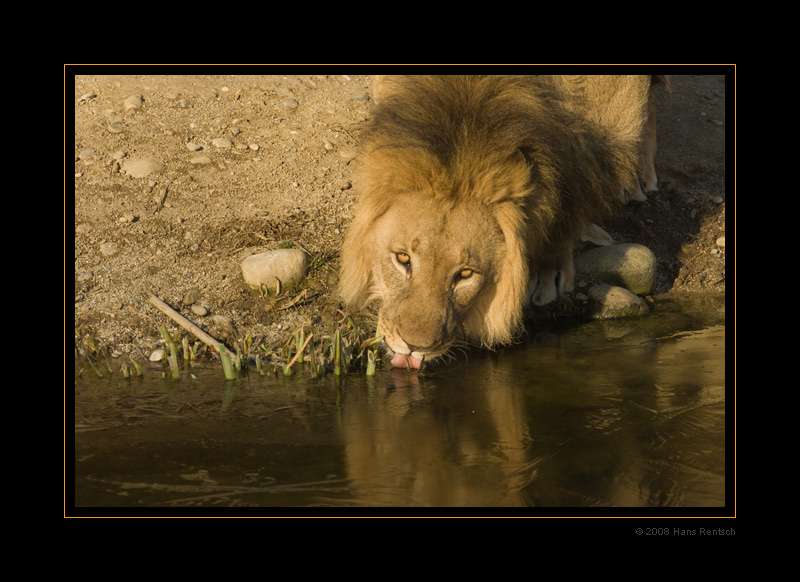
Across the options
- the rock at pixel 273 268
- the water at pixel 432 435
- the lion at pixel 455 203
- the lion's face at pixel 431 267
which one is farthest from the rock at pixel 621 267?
the rock at pixel 273 268

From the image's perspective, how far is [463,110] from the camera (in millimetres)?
5105

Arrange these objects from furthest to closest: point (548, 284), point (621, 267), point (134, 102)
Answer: point (134, 102), point (621, 267), point (548, 284)

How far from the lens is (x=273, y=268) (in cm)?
605

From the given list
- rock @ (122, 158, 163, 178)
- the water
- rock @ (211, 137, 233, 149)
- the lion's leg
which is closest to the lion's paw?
the lion's leg

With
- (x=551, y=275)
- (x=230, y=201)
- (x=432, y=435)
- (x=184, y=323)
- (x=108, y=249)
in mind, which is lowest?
(x=432, y=435)

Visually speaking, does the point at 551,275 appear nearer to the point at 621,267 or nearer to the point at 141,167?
the point at 621,267

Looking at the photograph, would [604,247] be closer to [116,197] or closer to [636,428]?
[636,428]

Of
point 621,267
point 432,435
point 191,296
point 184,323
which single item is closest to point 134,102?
point 191,296

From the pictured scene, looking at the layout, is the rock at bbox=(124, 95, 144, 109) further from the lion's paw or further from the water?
the lion's paw

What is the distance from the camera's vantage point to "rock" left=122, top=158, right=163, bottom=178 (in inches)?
272

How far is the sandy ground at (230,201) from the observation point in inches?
234

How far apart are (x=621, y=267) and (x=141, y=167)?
3.68 metres
